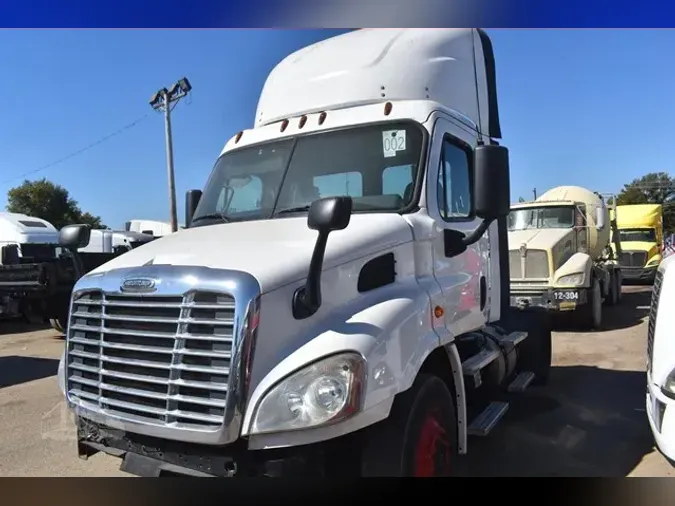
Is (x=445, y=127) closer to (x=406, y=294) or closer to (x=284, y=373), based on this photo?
(x=406, y=294)

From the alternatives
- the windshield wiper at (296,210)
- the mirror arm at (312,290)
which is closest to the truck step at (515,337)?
the windshield wiper at (296,210)

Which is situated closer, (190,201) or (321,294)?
(321,294)

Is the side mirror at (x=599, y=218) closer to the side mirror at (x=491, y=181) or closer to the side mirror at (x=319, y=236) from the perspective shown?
the side mirror at (x=491, y=181)

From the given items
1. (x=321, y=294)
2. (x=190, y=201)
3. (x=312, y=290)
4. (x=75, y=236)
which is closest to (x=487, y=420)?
(x=321, y=294)

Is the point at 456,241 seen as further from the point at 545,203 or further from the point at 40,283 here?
the point at 40,283

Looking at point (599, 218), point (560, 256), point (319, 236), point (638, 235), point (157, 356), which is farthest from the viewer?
point (638, 235)

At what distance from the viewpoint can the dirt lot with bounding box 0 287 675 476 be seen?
166 inches

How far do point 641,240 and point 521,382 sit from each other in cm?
1693

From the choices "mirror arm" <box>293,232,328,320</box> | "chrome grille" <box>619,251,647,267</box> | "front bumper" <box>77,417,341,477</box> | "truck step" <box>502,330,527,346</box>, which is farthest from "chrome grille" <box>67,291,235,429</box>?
"chrome grille" <box>619,251,647,267</box>

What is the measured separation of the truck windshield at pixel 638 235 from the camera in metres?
19.5

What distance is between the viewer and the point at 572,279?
994 cm

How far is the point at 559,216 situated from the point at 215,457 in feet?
34.2

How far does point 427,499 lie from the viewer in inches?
116

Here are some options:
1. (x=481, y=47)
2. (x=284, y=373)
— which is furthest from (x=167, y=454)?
(x=481, y=47)
